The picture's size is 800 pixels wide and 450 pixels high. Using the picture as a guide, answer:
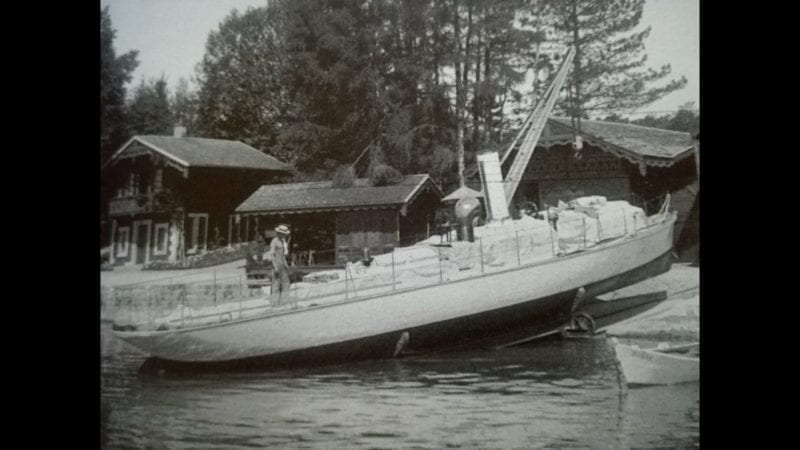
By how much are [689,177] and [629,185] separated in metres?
0.31

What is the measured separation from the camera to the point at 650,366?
3795mm

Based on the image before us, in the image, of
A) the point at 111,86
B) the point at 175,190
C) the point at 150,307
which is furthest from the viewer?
the point at 175,190

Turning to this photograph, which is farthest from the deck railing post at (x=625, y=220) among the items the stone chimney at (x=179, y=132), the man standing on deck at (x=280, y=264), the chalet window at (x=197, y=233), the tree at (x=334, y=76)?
the stone chimney at (x=179, y=132)

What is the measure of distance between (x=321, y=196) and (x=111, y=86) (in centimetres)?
133

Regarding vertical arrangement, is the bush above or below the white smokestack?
below

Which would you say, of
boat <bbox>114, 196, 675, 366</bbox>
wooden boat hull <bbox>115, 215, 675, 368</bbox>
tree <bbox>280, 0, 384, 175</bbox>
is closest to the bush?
boat <bbox>114, 196, 675, 366</bbox>

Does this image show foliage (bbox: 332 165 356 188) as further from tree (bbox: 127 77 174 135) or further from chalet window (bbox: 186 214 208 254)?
tree (bbox: 127 77 174 135)

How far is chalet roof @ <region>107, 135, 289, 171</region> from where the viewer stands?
13.4 ft

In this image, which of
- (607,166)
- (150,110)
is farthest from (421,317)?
(150,110)

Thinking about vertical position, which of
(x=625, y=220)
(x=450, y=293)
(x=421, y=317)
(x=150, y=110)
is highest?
(x=150, y=110)

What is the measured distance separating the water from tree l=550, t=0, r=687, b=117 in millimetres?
1334

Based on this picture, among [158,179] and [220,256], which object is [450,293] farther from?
[158,179]

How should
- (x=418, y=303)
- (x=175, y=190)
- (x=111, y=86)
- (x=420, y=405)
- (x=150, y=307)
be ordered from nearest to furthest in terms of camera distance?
1. (x=420, y=405)
2. (x=418, y=303)
3. (x=150, y=307)
4. (x=111, y=86)
5. (x=175, y=190)
